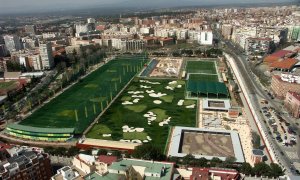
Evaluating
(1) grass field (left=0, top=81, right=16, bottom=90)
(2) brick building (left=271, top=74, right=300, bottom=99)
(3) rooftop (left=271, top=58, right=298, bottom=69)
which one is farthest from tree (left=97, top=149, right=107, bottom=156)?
(3) rooftop (left=271, top=58, right=298, bottom=69)

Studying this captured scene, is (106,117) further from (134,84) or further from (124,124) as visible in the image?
(134,84)

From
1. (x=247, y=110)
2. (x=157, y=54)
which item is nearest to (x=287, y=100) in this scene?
(x=247, y=110)

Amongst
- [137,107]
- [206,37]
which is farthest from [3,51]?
[206,37]

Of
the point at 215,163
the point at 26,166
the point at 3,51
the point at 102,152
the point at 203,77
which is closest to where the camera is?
the point at 26,166

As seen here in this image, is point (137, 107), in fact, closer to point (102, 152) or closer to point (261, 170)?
point (102, 152)

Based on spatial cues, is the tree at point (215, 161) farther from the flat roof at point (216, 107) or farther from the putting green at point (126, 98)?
the putting green at point (126, 98)

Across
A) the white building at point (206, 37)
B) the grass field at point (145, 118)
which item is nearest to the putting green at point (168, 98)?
the grass field at point (145, 118)
